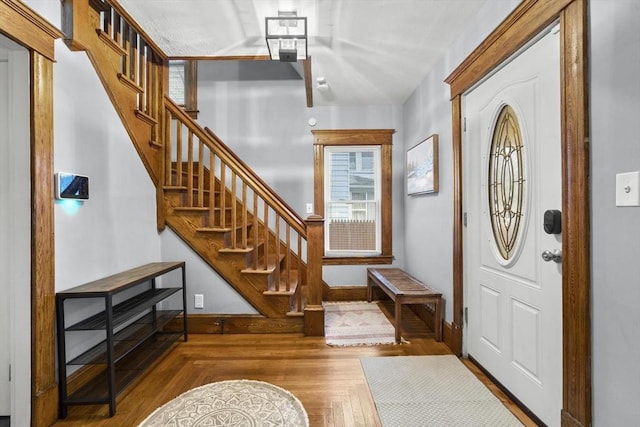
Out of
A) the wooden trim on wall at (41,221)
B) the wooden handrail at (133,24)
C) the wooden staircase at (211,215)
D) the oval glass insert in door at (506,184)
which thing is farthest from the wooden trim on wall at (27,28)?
the oval glass insert in door at (506,184)

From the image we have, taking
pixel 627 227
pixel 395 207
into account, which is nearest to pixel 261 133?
pixel 395 207

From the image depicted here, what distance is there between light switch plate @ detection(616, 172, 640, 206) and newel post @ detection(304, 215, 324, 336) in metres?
2.06

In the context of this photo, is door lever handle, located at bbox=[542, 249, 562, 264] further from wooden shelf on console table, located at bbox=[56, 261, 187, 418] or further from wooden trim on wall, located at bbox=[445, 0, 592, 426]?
wooden shelf on console table, located at bbox=[56, 261, 187, 418]

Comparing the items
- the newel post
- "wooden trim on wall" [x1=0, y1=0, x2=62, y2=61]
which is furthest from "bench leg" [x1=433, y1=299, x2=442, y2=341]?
"wooden trim on wall" [x1=0, y1=0, x2=62, y2=61]

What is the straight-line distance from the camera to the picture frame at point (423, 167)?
303cm

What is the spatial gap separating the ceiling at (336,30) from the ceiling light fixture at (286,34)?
0.08 metres

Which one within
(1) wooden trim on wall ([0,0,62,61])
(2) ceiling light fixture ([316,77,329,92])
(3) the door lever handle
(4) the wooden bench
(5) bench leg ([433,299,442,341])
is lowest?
(5) bench leg ([433,299,442,341])

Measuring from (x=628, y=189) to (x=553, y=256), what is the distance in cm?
50

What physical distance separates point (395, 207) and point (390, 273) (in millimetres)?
916

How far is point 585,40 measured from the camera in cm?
138

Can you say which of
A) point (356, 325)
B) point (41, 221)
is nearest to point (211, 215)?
point (41, 221)

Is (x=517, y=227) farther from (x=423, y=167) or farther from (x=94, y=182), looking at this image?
(x=94, y=182)

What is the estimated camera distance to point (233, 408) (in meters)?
1.88

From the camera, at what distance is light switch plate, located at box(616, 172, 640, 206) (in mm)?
1163
